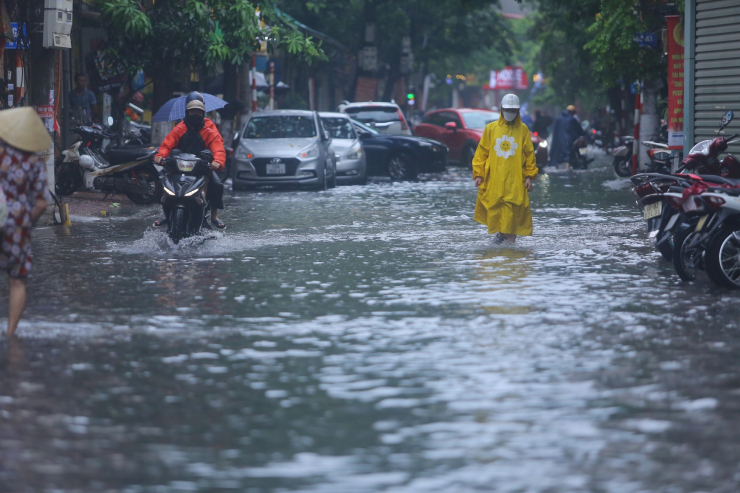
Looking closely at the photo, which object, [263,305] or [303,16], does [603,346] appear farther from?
[303,16]

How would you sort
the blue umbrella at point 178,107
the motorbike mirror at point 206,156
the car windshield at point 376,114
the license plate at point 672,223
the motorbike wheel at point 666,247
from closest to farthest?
the license plate at point 672,223 < the motorbike wheel at point 666,247 < the motorbike mirror at point 206,156 < the blue umbrella at point 178,107 < the car windshield at point 376,114

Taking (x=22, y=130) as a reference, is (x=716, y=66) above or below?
above

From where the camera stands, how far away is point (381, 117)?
1198 inches

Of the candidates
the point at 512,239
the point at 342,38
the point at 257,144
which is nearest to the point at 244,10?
the point at 257,144

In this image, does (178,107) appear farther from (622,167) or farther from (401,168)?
(622,167)

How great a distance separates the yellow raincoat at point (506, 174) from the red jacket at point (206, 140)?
2752mm

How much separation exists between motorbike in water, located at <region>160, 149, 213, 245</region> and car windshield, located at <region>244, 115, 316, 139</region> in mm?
10662

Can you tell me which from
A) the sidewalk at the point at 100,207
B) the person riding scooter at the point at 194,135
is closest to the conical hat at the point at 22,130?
the person riding scooter at the point at 194,135

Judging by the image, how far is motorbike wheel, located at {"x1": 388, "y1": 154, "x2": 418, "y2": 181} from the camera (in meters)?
27.3

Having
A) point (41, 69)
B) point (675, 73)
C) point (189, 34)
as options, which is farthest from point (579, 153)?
point (41, 69)

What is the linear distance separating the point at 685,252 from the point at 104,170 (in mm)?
11134

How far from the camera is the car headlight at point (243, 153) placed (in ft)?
74.9

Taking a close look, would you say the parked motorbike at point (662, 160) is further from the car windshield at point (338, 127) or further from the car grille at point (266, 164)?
the car windshield at point (338, 127)

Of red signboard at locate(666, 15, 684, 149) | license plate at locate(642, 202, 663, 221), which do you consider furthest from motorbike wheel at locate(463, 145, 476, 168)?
license plate at locate(642, 202, 663, 221)
